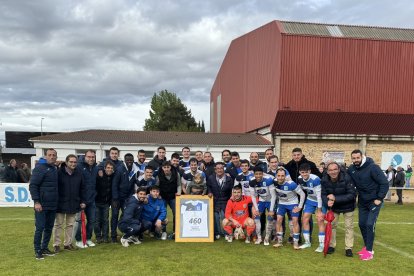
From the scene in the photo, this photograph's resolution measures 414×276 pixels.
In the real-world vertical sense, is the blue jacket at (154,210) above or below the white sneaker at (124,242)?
above

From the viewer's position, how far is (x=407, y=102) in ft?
74.9

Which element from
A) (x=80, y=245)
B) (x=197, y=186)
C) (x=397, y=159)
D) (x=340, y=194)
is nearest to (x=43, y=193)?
(x=80, y=245)

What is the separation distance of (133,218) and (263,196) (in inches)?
110

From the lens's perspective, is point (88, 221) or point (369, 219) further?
point (88, 221)

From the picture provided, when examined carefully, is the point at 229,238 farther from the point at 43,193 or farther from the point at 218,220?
the point at 43,193

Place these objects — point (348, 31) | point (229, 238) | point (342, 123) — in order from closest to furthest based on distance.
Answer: point (229, 238) < point (342, 123) < point (348, 31)

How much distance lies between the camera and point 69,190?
21.7 ft

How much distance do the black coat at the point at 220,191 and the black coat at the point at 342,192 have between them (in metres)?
2.18

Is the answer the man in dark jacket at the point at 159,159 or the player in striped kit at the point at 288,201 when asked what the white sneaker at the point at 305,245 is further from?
the man in dark jacket at the point at 159,159

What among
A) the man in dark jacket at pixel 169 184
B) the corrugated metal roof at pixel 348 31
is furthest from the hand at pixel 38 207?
the corrugated metal roof at pixel 348 31

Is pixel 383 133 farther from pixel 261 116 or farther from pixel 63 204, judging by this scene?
pixel 63 204

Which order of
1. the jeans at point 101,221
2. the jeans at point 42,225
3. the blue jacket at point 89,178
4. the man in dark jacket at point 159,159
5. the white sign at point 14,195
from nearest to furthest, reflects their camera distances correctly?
the jeans at point 42,225, the blue jacket at point 89,178, the jeans at point 101,221, the man in dark jacket at point 159,159, the white sign at point 14,195

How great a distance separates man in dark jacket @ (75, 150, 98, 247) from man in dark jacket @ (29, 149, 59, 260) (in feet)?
2.02

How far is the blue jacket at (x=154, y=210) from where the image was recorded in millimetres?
7820
